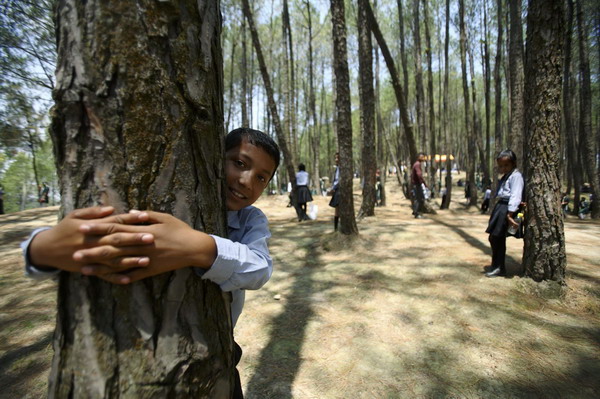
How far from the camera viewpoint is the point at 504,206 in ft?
13.8

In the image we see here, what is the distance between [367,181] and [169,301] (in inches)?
327

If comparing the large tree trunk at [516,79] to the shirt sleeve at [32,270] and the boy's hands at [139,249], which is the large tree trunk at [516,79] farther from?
the shirt sleeve at [32,270]

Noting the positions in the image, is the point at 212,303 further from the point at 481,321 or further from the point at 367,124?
the point at 367,124

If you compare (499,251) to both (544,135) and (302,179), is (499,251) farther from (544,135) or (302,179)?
(302,179)

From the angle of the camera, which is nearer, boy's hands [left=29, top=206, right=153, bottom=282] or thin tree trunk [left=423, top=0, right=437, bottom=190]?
boy's hands [left=29, top=206, right=153, bottom=282]

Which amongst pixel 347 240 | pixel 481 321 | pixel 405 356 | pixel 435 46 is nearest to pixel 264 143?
pixel 405 356

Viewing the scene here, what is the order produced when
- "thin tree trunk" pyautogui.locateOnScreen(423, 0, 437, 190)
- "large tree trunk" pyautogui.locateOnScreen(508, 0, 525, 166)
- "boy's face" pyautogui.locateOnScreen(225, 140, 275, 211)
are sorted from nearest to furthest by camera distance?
"boy's face" pyautogui.locateOnScreen(225, 140, 275, 211)
"large tree trunk" pyautogui.locateOnScreen(508, 0, 525, 166)
"thin tree trunk" pyautogui.locateOnScreen(423, 0, 437, 190)

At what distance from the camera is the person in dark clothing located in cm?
886

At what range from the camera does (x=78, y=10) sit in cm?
81

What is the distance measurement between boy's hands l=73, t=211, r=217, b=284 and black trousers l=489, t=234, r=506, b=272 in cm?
455

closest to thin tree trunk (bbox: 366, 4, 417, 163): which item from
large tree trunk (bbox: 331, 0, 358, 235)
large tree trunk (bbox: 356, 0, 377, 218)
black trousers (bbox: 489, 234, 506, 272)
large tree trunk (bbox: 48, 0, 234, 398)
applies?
large tree trunk (bbox: 356, 0, 377, 218)

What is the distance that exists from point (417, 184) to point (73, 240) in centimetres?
949

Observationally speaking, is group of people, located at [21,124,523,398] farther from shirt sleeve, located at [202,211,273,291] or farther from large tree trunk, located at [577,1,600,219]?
large tree trunk, located at [577,1,600,219]

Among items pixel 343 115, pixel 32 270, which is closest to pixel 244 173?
pixel 32 270
